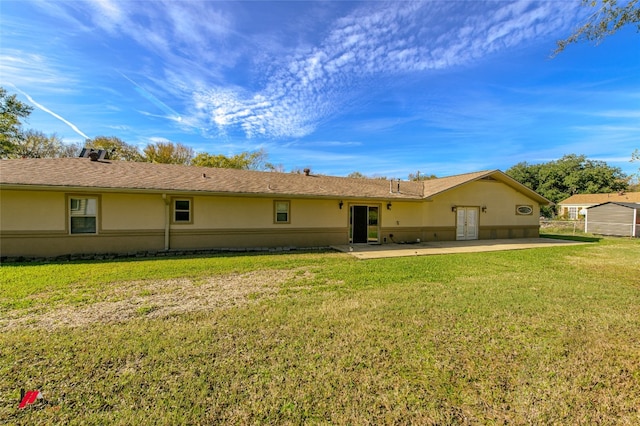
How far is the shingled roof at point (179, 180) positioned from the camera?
9258 millimetres

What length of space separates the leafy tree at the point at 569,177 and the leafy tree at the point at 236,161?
134ft

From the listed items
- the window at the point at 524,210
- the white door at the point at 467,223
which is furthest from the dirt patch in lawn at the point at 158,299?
the window at the point at 524,210

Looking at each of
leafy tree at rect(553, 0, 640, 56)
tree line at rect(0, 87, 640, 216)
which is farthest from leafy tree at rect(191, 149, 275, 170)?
leafy tree at rect(553, 0, 640, 56)

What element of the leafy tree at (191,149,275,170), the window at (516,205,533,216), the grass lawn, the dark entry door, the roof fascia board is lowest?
the grass lawn

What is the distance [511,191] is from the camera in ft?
52.6

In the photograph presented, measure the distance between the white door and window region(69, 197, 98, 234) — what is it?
1591 cm

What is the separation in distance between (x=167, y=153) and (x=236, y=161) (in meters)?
6.80

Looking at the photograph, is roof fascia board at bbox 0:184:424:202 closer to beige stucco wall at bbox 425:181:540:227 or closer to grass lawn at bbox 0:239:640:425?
beige stucco wall at bbox 425:181:540:227

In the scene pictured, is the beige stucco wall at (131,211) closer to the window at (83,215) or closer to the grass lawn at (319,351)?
the window at (83,215)

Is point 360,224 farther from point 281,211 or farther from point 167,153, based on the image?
point 167,153

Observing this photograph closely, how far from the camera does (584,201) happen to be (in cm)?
3831

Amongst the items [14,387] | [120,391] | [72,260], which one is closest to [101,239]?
[72,260]

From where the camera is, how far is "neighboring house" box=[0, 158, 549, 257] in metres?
9.23

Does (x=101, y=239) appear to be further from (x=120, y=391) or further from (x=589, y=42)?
(x=589, y=42)
